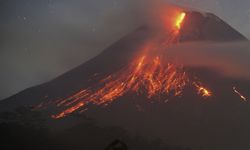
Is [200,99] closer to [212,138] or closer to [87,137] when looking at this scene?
[212,138]

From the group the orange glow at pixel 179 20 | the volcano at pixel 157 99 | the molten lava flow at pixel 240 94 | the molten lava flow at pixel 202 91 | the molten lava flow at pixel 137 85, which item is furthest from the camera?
the orange glow at pixel 179 20

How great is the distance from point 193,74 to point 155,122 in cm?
1831

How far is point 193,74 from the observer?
104625 millimetres

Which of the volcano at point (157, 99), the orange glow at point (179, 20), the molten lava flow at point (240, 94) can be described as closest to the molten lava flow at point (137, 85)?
the volcano at point (157, 99)

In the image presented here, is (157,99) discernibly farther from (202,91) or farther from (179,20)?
(179,20)

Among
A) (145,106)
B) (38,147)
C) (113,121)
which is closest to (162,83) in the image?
(145,106)

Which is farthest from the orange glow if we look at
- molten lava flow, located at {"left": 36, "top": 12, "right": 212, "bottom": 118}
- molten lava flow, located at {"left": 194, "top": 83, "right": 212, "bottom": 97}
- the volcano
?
molten lava flow, located at {"left": 194, "top": 83, "right": 212, "bottom": 97}

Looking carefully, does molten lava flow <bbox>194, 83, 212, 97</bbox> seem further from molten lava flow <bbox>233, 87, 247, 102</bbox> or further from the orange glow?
the orange glow

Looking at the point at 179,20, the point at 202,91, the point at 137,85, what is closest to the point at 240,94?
the point at 202,91

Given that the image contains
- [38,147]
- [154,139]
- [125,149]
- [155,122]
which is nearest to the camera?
[125,149]

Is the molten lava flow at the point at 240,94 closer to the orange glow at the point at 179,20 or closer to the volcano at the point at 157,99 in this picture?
the volcano at the point at 157,99

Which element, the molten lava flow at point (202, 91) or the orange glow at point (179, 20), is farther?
the orange glow at point (179, 20)

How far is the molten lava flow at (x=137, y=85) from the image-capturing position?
319 feet

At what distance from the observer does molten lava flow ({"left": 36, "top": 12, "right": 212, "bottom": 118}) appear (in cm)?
9738
